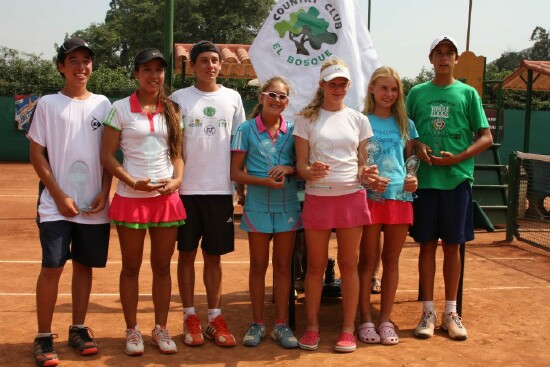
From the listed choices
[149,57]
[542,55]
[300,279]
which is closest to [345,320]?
[300,279]

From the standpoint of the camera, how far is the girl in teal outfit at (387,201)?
5000 millimetres

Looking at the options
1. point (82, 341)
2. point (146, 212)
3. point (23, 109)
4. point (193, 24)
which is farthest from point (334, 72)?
point (193, 24)

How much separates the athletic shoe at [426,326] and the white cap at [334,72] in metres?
1.80

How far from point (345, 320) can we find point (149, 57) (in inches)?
83.6

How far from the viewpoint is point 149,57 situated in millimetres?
4613

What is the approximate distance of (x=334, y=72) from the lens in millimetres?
4766

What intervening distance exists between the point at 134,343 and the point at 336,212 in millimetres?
1536

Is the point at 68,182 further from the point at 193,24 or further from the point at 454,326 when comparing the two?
the point at 193,24

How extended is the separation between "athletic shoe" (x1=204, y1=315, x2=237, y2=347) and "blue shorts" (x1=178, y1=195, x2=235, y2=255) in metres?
0.48

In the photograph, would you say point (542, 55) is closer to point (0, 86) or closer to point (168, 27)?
point (0, 86)

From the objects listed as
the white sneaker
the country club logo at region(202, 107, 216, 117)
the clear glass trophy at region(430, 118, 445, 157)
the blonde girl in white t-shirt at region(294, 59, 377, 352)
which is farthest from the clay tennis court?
the country club logo at region(202, 107, 216, 117)

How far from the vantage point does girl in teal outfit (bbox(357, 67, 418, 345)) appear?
5000mm

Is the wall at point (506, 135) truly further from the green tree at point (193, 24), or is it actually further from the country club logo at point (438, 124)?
the green tree at point (193, 24)

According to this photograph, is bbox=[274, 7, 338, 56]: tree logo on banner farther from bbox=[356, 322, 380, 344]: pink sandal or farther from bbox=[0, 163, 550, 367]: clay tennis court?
bbox=[356, 322, 380, 344]: pink sandal
